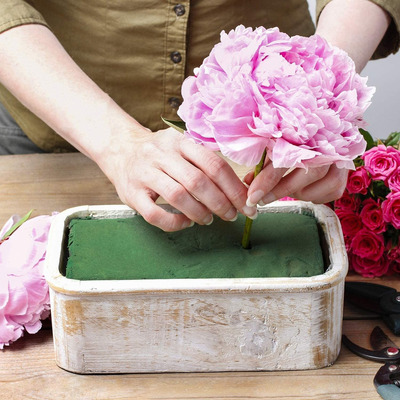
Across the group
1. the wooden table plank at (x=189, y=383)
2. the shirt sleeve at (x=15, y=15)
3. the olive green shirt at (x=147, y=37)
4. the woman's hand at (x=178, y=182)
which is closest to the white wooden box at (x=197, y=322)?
the wooden table plank at (x=189, y=383)

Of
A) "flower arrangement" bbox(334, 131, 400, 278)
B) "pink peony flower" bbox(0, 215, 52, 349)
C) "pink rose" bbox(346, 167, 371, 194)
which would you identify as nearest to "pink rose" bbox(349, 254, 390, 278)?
"flower arrangement" bbox(334, 131, 400, 278)

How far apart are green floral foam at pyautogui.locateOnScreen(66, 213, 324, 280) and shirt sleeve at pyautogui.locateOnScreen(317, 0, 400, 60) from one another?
0.47m

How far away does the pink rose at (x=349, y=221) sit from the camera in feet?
3.87

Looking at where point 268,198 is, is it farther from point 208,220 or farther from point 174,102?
point 174,102

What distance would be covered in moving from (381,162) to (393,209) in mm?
79

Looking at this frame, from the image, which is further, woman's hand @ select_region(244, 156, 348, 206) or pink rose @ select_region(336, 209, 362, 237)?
pink rose @ select_region(336, 209, 362, 237)

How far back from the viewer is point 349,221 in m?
1.18

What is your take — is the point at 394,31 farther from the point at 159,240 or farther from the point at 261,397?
the point at 261,397

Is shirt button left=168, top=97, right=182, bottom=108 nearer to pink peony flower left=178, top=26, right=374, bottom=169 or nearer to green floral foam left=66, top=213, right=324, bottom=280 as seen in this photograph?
green floral foam left=66, top=213, right=324, bottom=280

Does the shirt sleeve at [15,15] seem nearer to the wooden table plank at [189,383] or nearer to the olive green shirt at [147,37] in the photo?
the olive green shirt at [147,37]

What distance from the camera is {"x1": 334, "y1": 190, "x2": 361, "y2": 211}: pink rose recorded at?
1.17 meters

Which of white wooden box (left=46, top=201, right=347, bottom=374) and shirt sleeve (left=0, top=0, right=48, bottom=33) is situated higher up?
shirt sleeve (left=0, top=0, right=48, bottom=33)

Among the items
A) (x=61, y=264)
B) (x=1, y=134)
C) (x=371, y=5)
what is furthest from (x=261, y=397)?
(x=1, y=134)

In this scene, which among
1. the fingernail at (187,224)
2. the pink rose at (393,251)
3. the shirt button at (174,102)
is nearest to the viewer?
the fingernail at (187,224)
